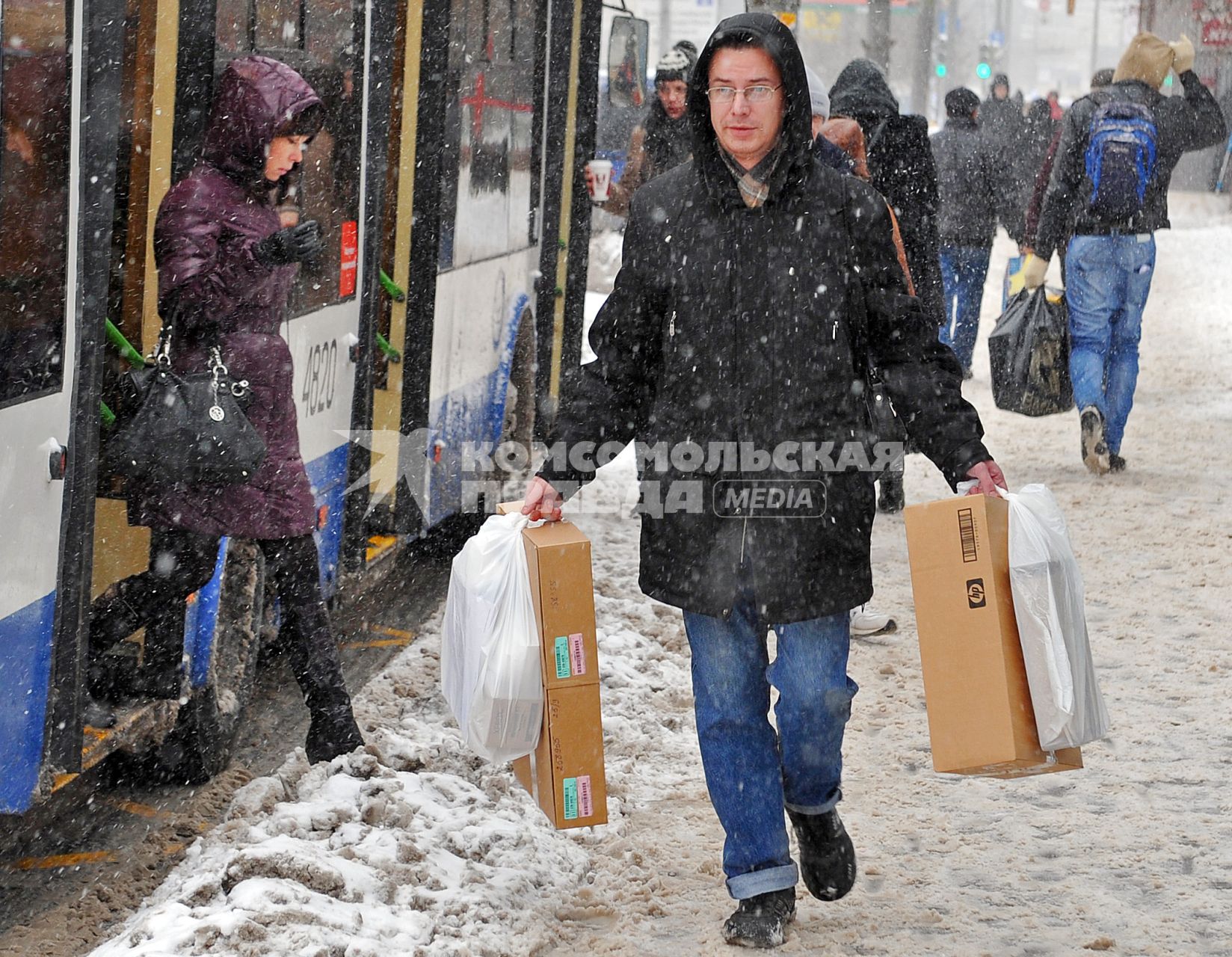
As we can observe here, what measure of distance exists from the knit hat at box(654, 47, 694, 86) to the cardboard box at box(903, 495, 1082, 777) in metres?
5.70

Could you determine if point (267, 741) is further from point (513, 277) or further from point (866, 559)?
point (513, 277)

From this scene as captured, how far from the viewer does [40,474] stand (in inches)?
153

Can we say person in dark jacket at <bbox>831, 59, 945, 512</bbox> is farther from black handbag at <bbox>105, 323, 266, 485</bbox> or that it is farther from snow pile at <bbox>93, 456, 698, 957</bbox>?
black handbag at <bbox>105, 323, 266, 485</bbox>

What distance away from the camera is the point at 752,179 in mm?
3705

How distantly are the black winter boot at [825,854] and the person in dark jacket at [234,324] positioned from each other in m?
1.44

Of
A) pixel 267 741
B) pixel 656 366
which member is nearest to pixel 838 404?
pixel 656 366

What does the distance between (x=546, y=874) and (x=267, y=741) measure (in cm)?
157

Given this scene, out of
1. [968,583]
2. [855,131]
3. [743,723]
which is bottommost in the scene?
[743,723]

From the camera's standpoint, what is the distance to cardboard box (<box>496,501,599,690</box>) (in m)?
3.80

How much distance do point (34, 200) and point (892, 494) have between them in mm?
5628

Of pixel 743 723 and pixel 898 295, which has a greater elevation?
pixel 898 295

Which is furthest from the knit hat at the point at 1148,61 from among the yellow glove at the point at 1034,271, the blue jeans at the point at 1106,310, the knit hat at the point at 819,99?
the knit hat at the point at 819,99

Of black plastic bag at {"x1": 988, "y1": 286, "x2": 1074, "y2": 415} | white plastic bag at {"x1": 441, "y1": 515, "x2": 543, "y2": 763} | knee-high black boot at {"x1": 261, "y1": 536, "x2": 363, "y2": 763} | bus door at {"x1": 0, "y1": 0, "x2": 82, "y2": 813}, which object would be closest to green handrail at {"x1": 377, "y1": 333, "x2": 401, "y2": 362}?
knee-high black boot at {"x1": 261, "y1": 536, "x2": 363, "y2": 763}

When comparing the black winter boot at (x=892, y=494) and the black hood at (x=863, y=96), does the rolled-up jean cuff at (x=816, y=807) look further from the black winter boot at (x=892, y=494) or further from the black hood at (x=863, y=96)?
the black winter boot at (x=892, y=494)
